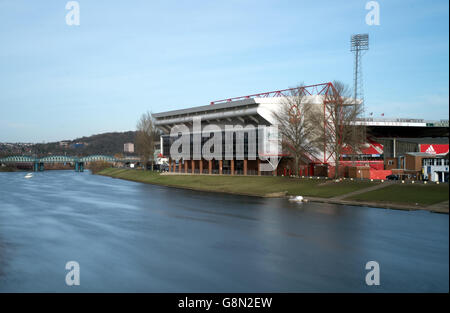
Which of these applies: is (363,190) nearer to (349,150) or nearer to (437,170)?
(437,170)

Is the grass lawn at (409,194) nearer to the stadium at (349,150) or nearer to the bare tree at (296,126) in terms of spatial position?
the stadium at (349,150)

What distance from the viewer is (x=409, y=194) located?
38.7m

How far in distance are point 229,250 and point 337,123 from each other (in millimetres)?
41702

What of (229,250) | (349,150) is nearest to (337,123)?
(349,150)

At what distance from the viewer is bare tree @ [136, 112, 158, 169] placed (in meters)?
124

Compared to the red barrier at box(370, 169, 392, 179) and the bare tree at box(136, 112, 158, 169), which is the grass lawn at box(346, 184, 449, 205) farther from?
the bare tree at box(136, 112, 158, 169)

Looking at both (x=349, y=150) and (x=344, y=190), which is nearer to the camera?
(x=344, y=190)

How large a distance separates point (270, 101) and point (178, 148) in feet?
112

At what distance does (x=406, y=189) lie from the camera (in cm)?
4128

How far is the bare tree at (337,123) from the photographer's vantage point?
2343 inches

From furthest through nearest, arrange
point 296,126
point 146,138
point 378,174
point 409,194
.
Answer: point 146,138 → point 296,126 → point 378,174 → point 409,194

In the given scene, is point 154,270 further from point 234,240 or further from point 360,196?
point 360,196

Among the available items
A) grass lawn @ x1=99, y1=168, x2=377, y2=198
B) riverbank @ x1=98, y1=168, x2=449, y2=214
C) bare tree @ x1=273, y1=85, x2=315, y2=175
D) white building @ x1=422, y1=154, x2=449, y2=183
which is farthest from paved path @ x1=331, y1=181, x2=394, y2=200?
bare tree @ x1=273, y1=85, x2=315, y2=175
